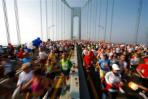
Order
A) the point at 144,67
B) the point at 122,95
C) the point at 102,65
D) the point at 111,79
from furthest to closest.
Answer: the point at 102,65 < the point at 122,95 < the point at 144,67 < the point at 111,79

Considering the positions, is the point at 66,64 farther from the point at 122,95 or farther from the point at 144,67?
the point at 144,67

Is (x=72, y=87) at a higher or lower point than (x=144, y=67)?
lower

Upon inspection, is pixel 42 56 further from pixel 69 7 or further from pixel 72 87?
pixel 69 7

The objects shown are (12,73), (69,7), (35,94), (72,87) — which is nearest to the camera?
(35,94)

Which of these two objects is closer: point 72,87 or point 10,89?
point 72,87

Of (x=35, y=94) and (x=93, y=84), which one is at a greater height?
(x=35, y=94)

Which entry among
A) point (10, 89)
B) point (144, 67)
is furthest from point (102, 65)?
point (10, 89)

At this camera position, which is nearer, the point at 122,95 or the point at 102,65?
the point at 122,95

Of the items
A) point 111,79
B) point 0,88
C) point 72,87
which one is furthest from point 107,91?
point 0,88

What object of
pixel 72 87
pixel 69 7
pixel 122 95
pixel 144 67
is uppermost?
pixel 69 7
